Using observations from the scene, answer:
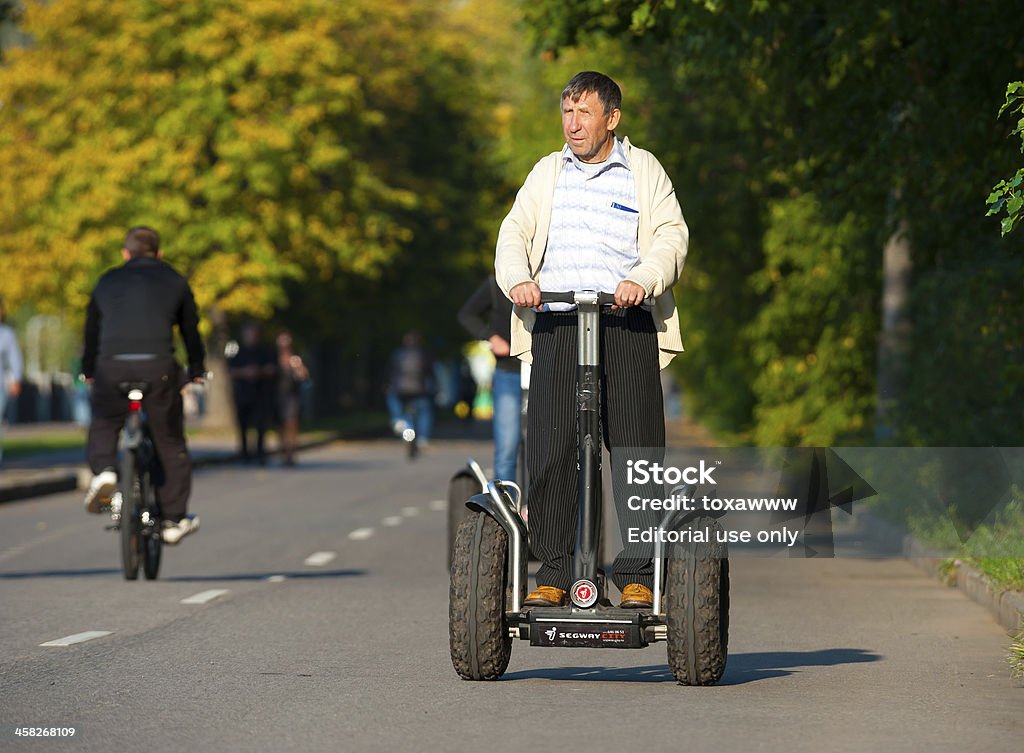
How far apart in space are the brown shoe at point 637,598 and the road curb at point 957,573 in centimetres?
216

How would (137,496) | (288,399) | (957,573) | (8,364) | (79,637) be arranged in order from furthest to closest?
(288,399), (8,364), (957,573), (137,496), (79,637)

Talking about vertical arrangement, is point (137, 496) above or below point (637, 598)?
above

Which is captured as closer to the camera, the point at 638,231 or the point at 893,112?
the point at 638,231

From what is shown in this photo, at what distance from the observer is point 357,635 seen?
9.58 meters

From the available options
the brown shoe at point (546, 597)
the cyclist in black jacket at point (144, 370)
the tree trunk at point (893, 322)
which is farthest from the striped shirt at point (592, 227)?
the tree trunk at point (893, 322)

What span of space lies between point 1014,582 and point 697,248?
16.1 m

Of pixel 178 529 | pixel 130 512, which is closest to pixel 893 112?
pixel 178 529

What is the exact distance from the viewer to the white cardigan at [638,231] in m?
7.35

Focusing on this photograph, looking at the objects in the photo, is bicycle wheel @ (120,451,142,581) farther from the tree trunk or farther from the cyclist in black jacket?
the tree trunk

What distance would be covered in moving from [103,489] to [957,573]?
194 inches

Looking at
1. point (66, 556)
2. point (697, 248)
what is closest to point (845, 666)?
point (66, 556)

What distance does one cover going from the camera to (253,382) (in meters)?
30.6

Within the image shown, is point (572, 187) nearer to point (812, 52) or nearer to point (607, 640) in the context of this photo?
point (607, 640)

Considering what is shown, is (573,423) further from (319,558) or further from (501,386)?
(319,558)
